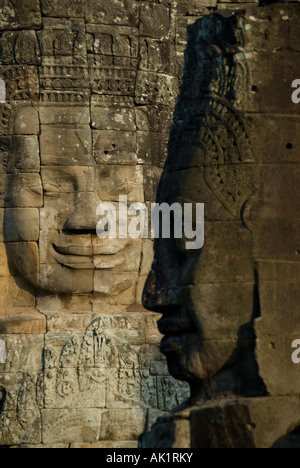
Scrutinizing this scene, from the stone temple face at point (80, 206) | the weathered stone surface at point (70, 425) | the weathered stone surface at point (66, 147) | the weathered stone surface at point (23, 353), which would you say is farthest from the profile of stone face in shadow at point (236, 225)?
the weathered stone surface at point (66, 147)

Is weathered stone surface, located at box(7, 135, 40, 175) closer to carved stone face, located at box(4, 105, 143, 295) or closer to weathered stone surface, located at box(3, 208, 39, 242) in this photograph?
carved stone face, located at box(4, 105, 143, 295)

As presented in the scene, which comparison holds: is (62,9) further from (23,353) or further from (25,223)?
(23,353)

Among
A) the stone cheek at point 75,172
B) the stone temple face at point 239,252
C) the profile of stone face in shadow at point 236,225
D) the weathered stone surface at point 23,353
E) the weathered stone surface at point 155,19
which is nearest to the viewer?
the stone temple face at point 239,252

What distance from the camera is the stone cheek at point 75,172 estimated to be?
1653cm

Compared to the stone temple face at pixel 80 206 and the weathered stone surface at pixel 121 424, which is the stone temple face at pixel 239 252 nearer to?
the stone temple face at pixel 80 206

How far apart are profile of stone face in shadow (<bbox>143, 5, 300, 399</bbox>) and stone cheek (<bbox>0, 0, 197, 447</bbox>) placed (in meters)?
6.43

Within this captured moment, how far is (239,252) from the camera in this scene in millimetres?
9852

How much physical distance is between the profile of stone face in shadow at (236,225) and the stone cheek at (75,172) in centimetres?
643

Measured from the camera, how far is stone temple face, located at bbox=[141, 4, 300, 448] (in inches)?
380

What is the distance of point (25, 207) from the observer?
54.9ft

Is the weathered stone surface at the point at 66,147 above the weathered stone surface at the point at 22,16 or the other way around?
the other way around

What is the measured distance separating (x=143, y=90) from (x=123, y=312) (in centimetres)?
251
